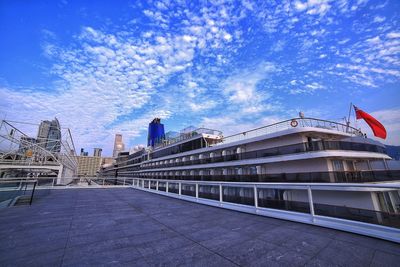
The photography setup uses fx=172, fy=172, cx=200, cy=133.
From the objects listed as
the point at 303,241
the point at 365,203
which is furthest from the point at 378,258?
the point at 365,203

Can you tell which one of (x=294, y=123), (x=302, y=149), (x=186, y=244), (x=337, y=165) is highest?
(x=294, y=123)

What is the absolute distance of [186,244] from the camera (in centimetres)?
363

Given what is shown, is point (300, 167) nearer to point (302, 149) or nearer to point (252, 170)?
point (302, 149)

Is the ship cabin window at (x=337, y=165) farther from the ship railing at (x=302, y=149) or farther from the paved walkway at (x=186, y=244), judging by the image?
the paved walkway at (x=186, y=244)

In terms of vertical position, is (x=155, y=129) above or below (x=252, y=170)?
above

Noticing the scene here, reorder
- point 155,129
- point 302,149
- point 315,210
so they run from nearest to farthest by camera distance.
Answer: point 315,210 → point 302,149 → point 155,129

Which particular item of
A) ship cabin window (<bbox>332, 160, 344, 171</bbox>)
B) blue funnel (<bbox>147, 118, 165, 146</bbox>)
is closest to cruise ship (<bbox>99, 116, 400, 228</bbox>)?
ship cabin window (<bbox>332, 160, 344, 171</bbox>)

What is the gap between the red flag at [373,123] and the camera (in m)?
22.4

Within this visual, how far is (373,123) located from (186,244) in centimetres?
3091

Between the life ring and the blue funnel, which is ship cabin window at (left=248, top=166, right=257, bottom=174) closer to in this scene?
the life ring

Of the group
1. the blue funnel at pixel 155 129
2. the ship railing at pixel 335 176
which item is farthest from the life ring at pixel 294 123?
the blue funnel at pixel 155 129

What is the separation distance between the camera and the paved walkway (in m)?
2.89

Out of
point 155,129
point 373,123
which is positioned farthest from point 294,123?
point 155,129

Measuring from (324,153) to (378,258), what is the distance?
53.8ft
